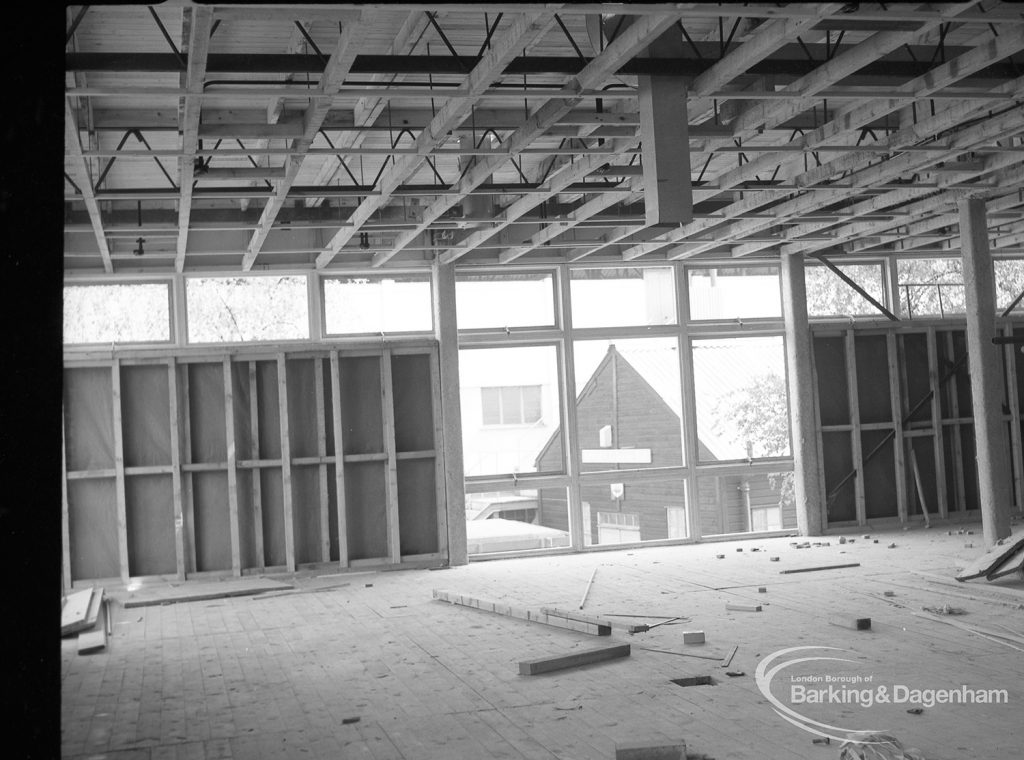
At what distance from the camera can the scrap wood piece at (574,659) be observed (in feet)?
22.4

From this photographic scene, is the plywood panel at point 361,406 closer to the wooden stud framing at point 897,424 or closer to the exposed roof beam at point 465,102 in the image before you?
the exposed roof beam at point 465,102

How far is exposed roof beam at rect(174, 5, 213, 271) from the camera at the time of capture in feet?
18.4

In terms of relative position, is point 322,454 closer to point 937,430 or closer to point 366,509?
point 366,509

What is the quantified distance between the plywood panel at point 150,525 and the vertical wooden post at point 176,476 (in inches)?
4.0

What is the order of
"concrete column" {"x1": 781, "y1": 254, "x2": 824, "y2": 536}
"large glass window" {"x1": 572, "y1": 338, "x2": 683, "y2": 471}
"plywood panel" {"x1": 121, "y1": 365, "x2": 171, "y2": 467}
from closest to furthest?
"plywood panel" {"x1": 121, "y1": 365, "x2": 171, "y2": 467} < "large glass window" {"x1": 572, "y1": 338, "x2": 683, "y2": 471} < "concrete column" {"x1": 781, "y1": 254, "x2": 824, "y2": 536}

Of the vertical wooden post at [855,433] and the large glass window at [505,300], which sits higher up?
the large glass window at [505,300]

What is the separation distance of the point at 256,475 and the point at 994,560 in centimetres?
833

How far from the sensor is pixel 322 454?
1319 centimetres

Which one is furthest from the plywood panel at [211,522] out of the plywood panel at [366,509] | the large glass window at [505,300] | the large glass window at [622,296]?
the large glass window at [622,296]

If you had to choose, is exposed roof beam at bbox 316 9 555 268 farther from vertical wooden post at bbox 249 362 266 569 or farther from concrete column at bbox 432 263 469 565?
vertical wooden post at bbox 249 362 266 569

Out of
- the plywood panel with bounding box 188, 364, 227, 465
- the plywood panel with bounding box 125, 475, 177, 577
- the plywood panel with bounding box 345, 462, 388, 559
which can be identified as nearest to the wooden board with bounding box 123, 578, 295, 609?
the plywood panel with bounding box 125, 475, 177, 577

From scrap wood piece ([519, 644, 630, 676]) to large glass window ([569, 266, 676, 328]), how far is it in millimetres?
7629

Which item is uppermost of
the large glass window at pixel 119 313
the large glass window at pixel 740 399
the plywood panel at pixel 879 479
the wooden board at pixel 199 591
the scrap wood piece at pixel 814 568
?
the large glass window at pixel 119 313

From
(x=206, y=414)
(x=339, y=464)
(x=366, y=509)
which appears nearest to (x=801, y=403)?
(x=366, y=509)
